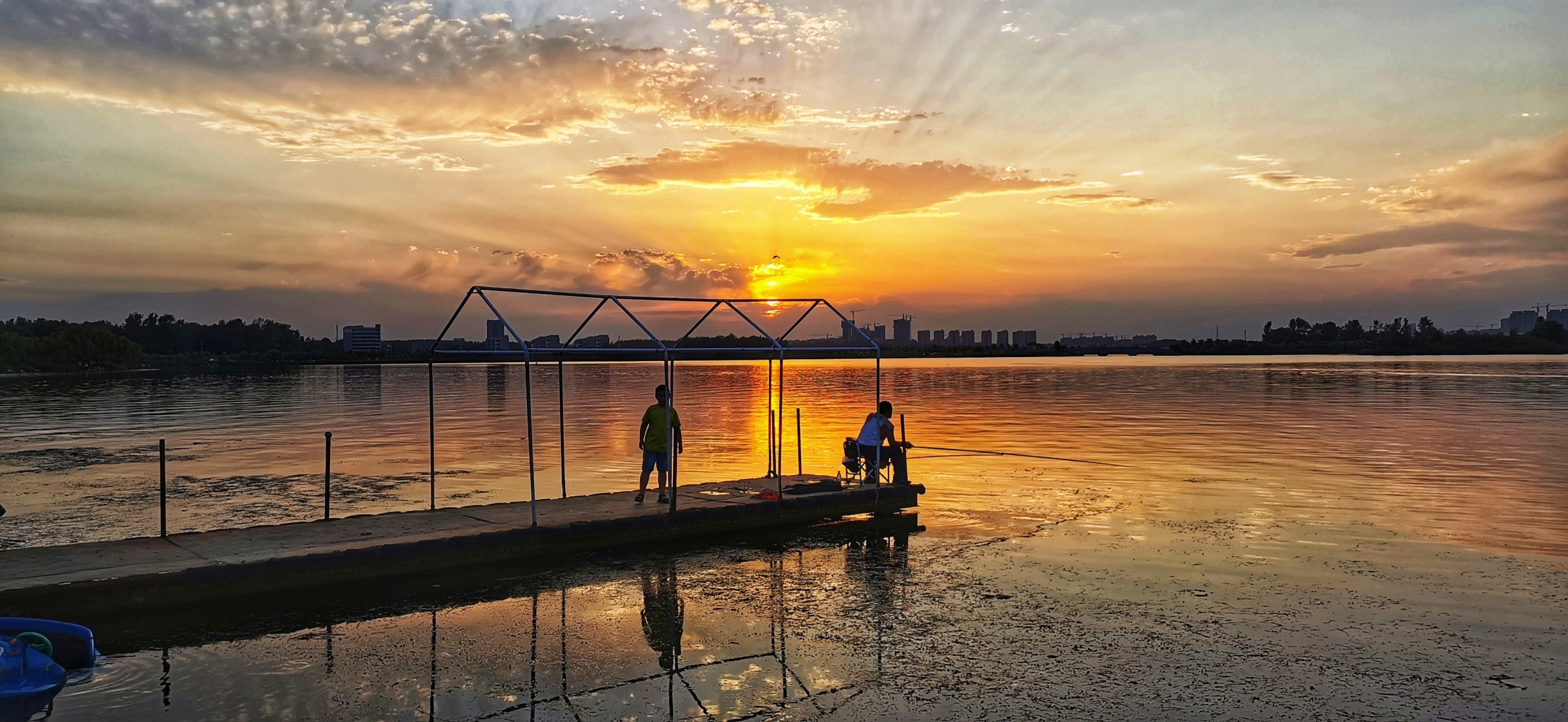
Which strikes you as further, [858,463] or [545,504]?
[858,463]

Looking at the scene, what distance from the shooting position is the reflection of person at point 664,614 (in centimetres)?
966

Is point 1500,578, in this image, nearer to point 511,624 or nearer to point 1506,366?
point 511,624

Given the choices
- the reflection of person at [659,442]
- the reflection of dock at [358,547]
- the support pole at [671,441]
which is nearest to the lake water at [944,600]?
the reflection of dock at [358,547]

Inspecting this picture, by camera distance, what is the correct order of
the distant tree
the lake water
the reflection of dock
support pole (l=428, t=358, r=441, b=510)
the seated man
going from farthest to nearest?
the distant tree
the seated man
support pole (l=428, t=358, r=441, b=510)
the reflection of dock
the lake water

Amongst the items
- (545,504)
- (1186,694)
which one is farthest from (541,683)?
(545,504)

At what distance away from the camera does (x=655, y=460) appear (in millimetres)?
17078

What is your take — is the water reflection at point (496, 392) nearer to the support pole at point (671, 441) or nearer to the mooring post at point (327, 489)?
the mooring post at point (327, 489)

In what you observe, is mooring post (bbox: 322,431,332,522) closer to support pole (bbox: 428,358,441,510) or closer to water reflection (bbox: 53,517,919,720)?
support pole (bbox: 428,358,441,510)

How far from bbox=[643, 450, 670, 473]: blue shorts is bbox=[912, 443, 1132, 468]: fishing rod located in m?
14.0

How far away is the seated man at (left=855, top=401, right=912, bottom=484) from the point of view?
61.8 ft

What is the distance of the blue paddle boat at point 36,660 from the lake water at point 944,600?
289 millimetres

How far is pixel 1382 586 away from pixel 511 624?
1071 centimetres

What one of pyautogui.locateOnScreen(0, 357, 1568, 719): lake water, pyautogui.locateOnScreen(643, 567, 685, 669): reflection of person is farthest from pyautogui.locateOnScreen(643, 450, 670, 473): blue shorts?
pyautogui.locateOnScreen(643, 567, 685, 669): reflection of person

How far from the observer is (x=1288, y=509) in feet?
60.6
